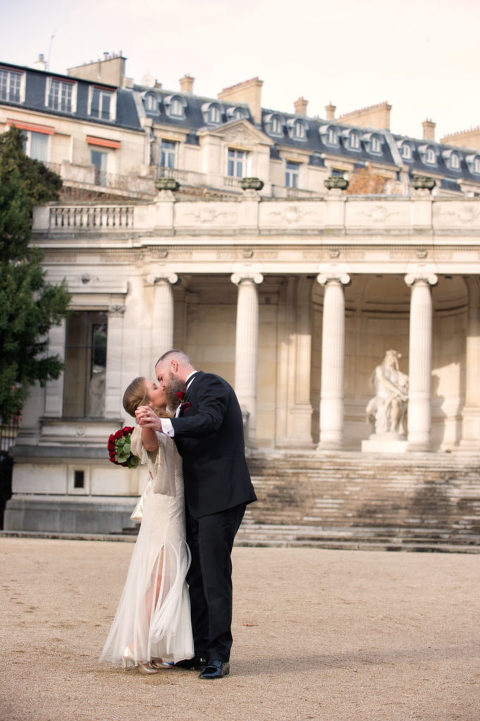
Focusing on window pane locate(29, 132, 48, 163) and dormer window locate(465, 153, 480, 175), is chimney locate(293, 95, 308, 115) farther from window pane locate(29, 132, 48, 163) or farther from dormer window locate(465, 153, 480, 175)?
window pane locate(29, 132, 48, 163)

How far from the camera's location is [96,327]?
37.7 meters

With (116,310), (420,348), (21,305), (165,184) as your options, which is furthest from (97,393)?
(420,348)

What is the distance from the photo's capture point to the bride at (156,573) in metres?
9.08

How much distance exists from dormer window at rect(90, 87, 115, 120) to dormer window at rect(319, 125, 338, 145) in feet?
52.9

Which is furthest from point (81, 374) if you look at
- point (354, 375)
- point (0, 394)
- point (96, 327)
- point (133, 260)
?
point (354, 375)

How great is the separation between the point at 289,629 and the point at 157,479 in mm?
3253

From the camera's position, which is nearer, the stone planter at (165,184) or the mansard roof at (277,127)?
the stone planter at (165,184)

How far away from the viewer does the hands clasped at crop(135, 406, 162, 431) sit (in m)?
8.73

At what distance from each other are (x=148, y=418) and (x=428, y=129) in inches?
2968

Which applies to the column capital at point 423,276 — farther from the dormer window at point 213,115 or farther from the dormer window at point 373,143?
the dormer window at point 373,143

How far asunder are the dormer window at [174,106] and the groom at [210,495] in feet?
188

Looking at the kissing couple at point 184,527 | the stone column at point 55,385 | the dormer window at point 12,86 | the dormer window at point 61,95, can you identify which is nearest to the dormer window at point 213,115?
the dormer window at point 61,95

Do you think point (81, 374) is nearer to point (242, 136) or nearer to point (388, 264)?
point (388, 264)

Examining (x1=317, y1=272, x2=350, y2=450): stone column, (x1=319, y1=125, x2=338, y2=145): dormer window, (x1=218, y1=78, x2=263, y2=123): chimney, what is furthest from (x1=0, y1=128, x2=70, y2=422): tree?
(x1=319, y1=125, x2=338, y2=145): dormer window
